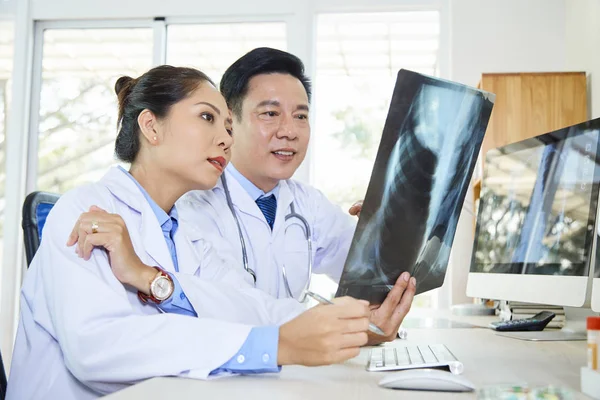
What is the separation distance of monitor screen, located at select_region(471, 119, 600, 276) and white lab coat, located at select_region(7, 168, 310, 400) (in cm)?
57

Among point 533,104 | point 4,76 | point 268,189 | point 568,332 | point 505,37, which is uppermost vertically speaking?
point 505,37

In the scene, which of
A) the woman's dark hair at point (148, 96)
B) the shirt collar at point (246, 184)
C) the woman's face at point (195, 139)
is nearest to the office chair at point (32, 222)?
the woman's dark hair at point (148, 96)

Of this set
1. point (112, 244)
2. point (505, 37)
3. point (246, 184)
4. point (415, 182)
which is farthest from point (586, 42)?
point (112, 244)

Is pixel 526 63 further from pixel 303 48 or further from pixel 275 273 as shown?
pixel 275 273

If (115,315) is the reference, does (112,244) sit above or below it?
above

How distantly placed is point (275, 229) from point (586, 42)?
85.8 inches

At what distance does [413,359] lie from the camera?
3.54 feet

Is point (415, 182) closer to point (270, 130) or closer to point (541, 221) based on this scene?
point (541, 221)

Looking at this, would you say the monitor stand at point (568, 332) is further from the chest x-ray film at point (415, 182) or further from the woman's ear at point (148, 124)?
the woman's ear at point (148, 124)

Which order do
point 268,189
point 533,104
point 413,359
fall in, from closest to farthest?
point 413,359, point 268,189, point 533,104

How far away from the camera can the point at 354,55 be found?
4668mm

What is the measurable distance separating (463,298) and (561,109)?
1200 mm

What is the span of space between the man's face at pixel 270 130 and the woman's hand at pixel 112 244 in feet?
2.61

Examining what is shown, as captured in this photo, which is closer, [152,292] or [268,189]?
[152,292]
